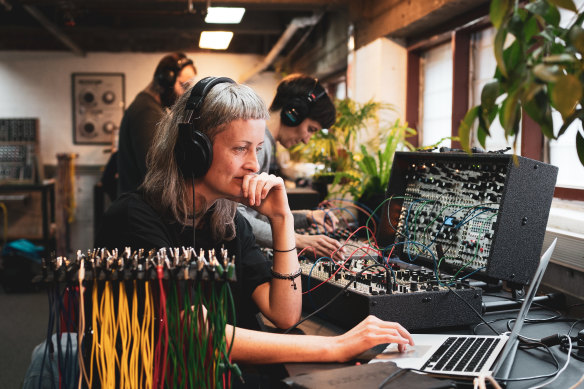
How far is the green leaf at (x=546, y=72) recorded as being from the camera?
616 millimetres

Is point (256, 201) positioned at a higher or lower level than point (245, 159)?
lower

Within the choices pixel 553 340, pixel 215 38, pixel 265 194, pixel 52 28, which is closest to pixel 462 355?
pixel 553 340

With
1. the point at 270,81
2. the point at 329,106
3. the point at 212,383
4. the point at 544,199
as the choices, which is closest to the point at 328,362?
the point at 212,383

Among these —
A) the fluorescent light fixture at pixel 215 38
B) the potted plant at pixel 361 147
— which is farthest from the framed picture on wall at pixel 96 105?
the potted plant at pixel 361 147

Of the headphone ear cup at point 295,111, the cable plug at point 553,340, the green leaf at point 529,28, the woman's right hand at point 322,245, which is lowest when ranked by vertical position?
the cable plug at point 553,340

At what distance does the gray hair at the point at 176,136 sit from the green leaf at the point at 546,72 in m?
0.79

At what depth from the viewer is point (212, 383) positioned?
91 centimetres

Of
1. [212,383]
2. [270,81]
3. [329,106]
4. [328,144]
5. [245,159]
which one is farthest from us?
[270,81]

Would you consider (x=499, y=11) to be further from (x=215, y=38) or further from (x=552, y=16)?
(x=215, y=38)

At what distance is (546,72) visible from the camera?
0.62 m

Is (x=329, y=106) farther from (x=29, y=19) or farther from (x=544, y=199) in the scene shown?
(x=29, y=19)

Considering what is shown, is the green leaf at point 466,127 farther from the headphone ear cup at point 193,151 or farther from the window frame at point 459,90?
the window frame at point 459,90

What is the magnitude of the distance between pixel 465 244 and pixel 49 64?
690 cm

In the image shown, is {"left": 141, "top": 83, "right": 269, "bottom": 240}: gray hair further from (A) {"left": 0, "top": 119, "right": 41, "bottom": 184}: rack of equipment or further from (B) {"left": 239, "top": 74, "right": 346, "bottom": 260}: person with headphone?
(A) {"left": 0, "top": 119, "right": 41, "bottom": 184}: rack of equipment
